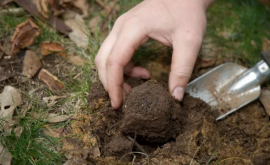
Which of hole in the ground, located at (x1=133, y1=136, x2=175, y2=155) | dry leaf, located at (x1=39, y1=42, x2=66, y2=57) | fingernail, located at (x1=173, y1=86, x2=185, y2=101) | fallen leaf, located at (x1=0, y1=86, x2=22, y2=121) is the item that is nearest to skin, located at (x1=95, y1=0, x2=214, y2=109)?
fingernail, located at (x1=173, y1=86, x2=185, y2=101)

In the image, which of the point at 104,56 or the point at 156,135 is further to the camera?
the point at 104,56

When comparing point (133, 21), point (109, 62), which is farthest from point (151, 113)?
point (133, 21)

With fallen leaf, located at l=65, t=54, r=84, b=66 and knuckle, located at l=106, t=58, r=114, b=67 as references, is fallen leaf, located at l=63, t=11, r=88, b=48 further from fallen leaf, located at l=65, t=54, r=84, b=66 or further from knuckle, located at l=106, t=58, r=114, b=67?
knuckle, located at l=106, t=58, r=114, b=67

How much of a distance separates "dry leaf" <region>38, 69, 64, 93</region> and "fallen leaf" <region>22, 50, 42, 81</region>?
9cm

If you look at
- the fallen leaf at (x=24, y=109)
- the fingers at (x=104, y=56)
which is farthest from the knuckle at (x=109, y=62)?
the fallen leaf at (x=24, y=109)

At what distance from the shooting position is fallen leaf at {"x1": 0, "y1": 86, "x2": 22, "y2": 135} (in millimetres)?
2174

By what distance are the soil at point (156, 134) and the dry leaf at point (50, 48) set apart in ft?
2.13

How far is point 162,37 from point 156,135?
2.44 feet

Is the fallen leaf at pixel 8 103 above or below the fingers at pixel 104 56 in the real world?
below

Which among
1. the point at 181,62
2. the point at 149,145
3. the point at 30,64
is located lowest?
the point at 149,145

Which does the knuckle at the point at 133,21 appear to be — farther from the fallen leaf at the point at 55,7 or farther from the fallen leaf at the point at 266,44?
the fallen leaf at the point at 266,44

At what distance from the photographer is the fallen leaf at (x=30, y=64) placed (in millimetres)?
2617

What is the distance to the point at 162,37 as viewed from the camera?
2.32m

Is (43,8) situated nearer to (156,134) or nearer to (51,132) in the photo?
(51,132)
